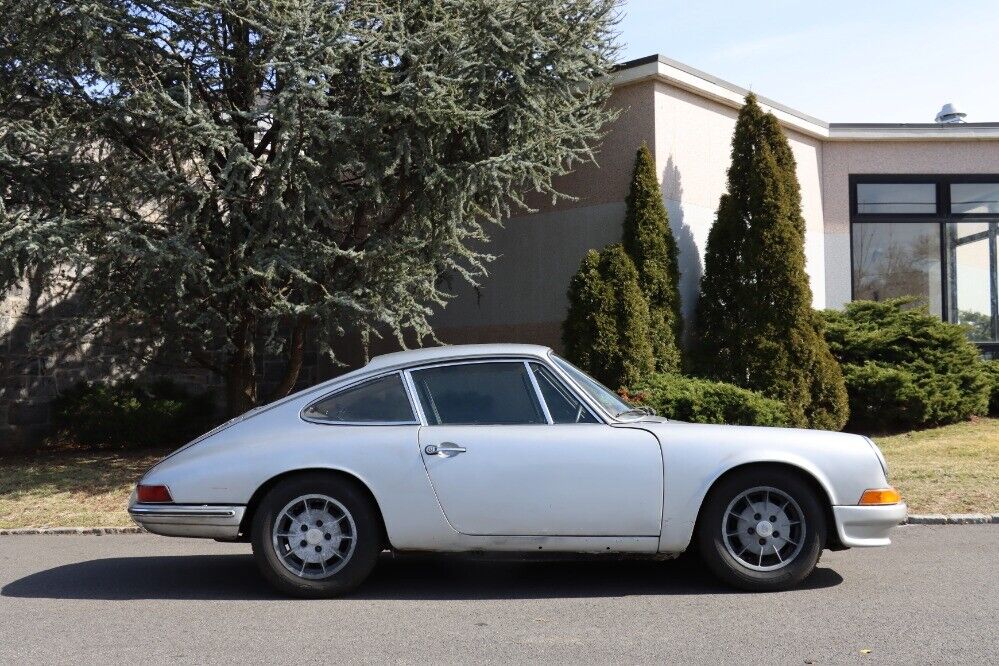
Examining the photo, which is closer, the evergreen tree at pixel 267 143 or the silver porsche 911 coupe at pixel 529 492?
the silver porsche 911 coupe at pixel 529 492

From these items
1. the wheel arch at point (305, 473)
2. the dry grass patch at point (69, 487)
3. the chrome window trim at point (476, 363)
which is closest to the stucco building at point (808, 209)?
the dry grass patch at point (69, 487)

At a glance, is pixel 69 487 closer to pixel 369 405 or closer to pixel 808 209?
pixel 369 405

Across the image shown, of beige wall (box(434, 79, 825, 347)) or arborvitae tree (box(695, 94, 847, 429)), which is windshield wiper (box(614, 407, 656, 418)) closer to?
arborvitae tree (box(695, 94, 847, 429))

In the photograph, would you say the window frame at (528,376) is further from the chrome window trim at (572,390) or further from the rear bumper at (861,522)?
Answer: the rear bumper at (861,522)

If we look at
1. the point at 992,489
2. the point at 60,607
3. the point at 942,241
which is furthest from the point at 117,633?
the point at 942,241

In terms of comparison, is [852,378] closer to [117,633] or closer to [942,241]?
[942,241]

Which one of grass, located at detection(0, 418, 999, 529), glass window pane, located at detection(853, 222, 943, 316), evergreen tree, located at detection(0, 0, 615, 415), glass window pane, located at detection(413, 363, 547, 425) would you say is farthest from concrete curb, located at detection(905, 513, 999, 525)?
glass window pane, located at detection(853, 222, 943, 316)

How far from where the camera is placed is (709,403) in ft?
35.5

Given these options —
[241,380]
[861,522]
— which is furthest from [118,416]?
[861,522]

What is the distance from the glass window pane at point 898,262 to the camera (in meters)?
15.9

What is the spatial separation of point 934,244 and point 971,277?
81 centimetres

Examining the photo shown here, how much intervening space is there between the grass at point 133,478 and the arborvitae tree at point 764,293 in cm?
116

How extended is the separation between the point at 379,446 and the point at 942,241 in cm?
1310

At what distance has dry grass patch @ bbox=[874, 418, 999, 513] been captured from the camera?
338 inches
